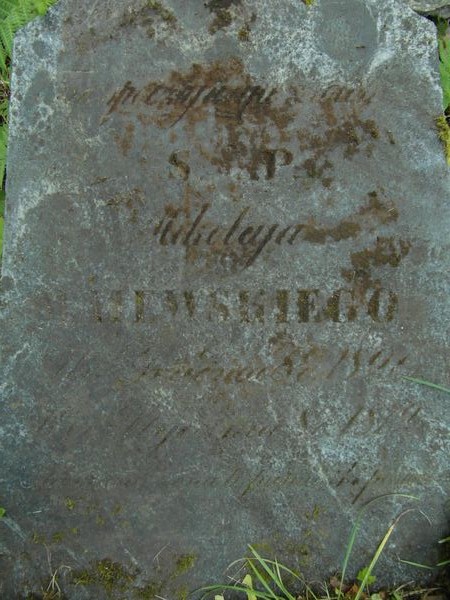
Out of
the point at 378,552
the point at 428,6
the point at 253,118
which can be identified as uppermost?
the point at 428,6

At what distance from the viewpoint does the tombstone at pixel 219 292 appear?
2162 mm

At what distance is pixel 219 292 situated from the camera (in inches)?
86.4

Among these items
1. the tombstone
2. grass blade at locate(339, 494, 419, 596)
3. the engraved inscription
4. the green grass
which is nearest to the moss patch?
the tombstone

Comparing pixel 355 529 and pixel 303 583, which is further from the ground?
pixel 355 529

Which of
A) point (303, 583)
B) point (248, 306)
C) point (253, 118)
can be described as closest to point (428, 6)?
point (253, 118)

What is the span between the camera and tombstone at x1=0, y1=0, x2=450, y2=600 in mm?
2162

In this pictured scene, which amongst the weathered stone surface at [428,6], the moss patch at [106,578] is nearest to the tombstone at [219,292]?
the moss patch at [106,578]

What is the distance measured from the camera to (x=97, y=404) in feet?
7.16

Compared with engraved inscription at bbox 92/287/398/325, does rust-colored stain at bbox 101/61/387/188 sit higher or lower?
higher

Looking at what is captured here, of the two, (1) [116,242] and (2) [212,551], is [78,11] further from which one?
(2) [212,551]

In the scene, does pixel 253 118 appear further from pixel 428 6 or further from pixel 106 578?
pixel 106 578

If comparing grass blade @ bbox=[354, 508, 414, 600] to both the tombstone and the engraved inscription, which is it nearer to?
the tombstone

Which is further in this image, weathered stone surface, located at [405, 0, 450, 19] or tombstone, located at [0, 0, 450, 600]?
weathered stone surface, located at [405, 0, 450, 19]

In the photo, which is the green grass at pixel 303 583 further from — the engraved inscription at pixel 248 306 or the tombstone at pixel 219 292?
the engraved inscription at pixel 248 306
